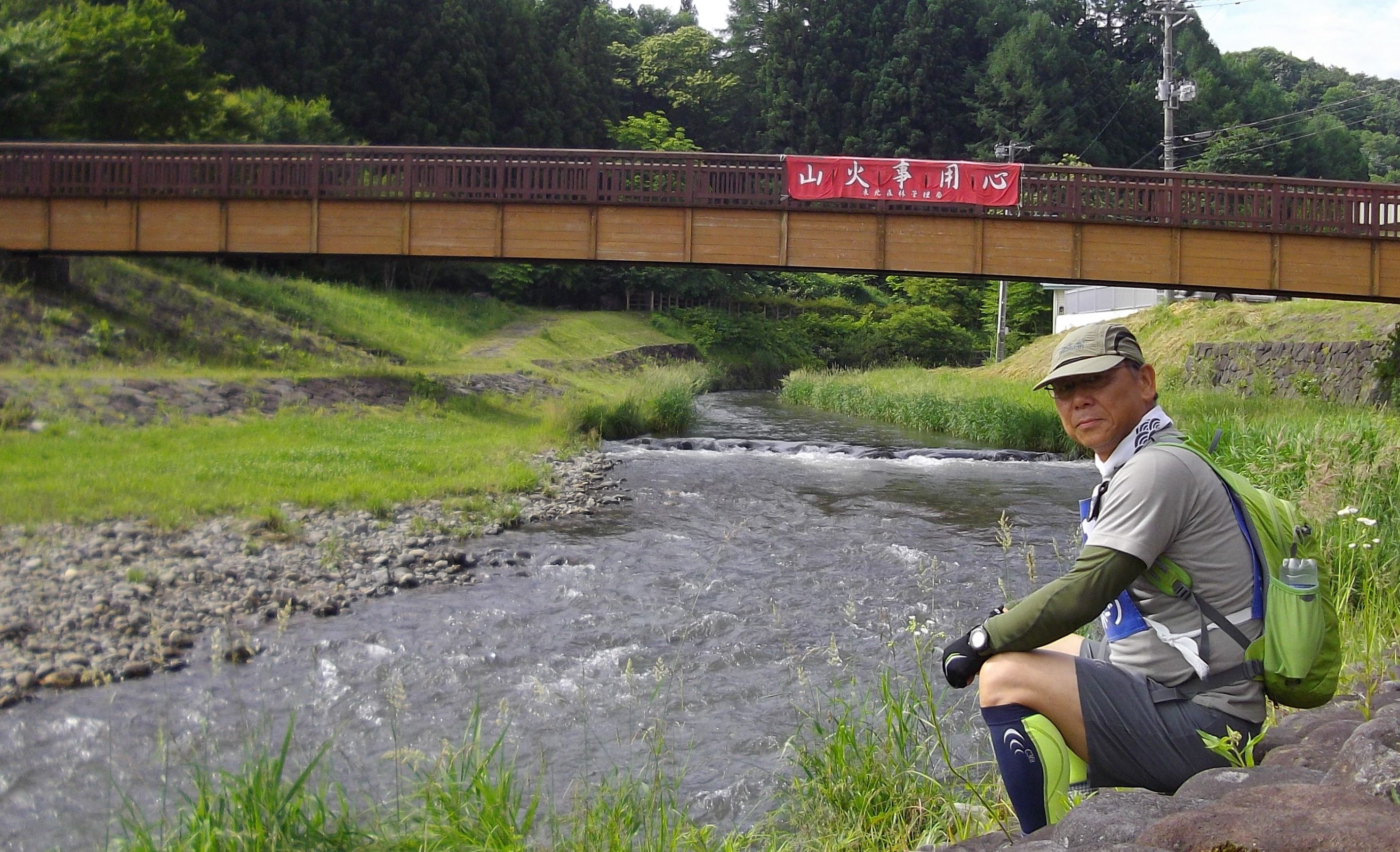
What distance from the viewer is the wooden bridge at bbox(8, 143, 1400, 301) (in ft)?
80.8

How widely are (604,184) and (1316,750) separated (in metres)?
23.9

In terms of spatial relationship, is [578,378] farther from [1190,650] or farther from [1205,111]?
[1205,111]

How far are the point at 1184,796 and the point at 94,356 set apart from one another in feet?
82.3

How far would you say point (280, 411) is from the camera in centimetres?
2256

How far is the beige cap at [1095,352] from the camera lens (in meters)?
3.80

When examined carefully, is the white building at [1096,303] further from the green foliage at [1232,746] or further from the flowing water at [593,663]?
the green foliage at [1232,746]

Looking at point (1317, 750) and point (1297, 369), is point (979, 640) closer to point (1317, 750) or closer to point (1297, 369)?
point (1317, 750)

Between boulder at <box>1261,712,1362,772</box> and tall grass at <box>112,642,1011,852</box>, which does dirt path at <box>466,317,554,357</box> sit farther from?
boulder at <box>1261,712,1362,772</box>

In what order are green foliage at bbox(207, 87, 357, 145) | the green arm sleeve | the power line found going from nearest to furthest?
the green arm sleeve < green foliage at bbox(207, 87, 357, 145) < the power line

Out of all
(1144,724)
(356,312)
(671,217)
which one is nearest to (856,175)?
(671,217)

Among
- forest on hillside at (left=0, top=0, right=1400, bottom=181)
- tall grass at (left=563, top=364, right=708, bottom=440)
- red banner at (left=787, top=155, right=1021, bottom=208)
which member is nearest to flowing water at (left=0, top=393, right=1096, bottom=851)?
tall grass at (left=563, top=364, right=708, bottom=440)

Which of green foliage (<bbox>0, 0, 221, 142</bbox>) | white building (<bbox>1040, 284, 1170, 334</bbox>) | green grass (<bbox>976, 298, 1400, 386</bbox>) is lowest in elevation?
green grass (<bbox>976, 298, 1400, 386</bbox>)

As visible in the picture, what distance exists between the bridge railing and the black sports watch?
21.7 meters

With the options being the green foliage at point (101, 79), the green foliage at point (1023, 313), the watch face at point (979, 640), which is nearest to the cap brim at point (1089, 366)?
the watch face at point (979, 640)
